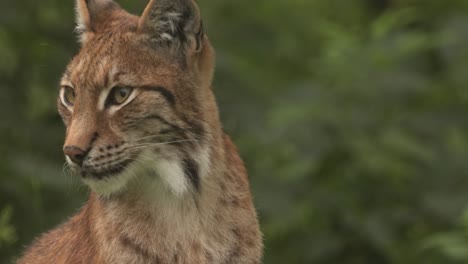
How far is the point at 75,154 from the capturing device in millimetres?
6441

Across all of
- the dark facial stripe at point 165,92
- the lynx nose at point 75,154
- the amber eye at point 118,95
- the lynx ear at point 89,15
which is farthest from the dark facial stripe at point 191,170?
the lynx ear at point 89,15

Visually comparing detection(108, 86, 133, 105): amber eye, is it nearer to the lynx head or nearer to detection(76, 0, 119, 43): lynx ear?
the lynx head

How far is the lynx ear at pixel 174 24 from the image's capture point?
266 inches

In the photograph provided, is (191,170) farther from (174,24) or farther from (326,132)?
(326,132)

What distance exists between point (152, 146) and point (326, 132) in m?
3.25

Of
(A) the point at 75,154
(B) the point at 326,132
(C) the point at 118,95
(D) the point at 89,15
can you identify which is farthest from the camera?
(B) the point at 326,132

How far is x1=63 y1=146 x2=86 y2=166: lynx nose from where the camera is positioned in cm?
643

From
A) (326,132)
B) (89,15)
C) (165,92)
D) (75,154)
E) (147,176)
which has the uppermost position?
(326,132)

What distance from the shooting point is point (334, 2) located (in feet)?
41.9

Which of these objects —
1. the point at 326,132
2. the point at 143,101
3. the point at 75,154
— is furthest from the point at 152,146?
the point at 326,132

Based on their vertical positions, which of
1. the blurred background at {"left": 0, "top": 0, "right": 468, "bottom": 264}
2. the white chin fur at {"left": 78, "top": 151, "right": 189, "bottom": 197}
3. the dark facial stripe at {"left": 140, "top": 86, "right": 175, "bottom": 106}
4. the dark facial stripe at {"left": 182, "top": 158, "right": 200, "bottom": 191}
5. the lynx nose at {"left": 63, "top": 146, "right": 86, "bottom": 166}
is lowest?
the lynx nose at {"left": 63, "top": 146, "right": 86, "bottom": 166}

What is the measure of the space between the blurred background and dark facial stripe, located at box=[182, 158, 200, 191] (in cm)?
220

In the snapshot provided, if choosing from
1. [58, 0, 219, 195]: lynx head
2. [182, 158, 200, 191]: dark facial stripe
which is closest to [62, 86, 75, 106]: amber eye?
[58, 0, 219, 195]: lynx head

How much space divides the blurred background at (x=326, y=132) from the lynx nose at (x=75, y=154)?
2.42 metres
